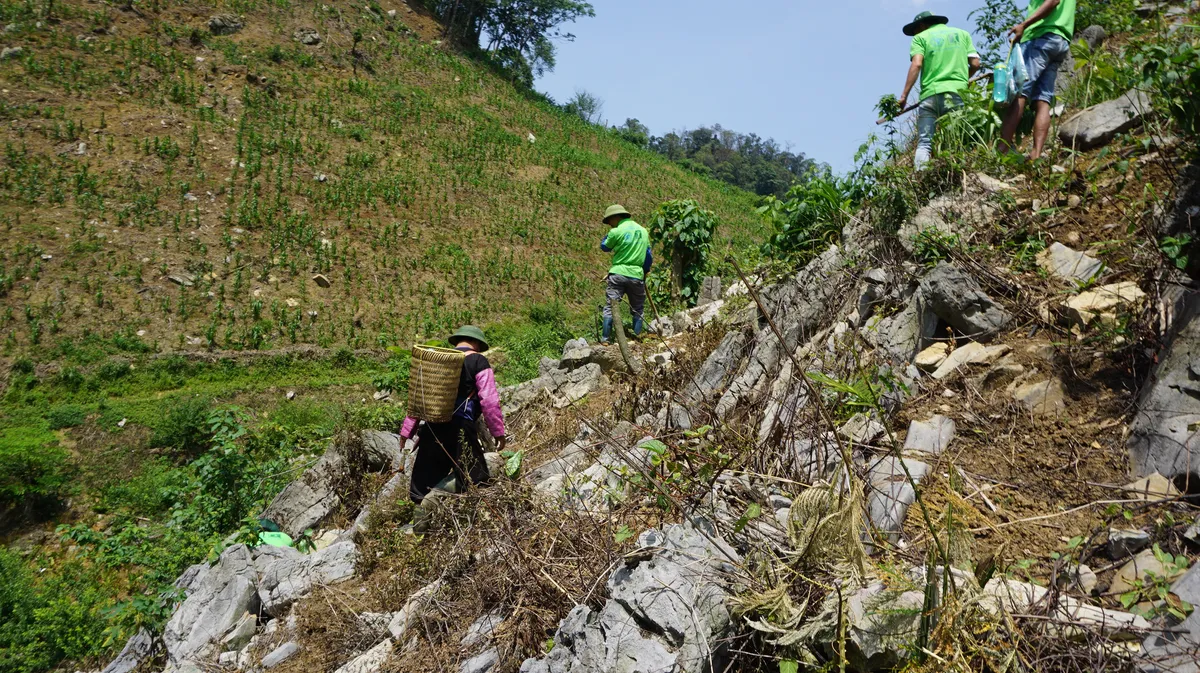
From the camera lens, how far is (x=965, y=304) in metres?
3.79

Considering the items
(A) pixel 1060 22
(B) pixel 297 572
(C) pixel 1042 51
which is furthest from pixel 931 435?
(B) pixel 297 572

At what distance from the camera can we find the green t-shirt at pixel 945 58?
5.29 metres

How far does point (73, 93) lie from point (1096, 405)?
752 inches

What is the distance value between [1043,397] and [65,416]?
10344 mm

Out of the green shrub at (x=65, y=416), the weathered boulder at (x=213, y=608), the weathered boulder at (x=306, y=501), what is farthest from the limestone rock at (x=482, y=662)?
the green shrub at (x=65, y=416)

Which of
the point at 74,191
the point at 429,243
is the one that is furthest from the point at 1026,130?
the point at 74,191

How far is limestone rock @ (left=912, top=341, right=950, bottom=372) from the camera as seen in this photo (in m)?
3.80

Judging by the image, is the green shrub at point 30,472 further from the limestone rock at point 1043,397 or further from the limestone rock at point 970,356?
the limestone rock at point 1043,397

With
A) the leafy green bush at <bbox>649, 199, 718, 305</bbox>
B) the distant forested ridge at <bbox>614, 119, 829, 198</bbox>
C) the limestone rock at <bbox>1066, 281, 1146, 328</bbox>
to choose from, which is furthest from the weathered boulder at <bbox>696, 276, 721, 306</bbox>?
the distant forested ridge at <bbox>614, 119, 829, 198</bbox>

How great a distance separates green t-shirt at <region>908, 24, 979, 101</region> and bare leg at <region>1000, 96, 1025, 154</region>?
0.47 m

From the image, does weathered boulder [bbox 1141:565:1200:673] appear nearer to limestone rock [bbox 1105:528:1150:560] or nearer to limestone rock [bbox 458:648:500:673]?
limestone rock [bbox 1105:528:1150:560]

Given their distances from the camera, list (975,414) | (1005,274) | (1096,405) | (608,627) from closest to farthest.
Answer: (608,627)
(1096,405)
(975,414)
(1005,274)

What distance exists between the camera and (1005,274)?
152 inches

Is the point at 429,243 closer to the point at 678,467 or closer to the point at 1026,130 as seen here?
the point at 1026,130
